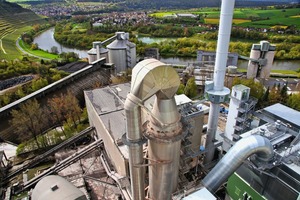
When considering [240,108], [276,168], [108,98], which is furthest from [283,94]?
[108,98]

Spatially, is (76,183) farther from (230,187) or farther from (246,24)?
(246,24)

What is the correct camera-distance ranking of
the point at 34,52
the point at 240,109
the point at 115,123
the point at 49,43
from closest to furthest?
the point at 240,109 < the point at 115,123 < the point at 34,52 < the point at 49,43

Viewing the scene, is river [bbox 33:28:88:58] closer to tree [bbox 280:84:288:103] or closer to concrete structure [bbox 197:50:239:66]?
concrete structure [bbox 197:50:239:66]

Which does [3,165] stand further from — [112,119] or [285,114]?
[285,114]

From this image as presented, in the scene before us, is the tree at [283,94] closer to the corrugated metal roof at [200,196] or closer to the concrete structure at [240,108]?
the concrete structure at [240,108]

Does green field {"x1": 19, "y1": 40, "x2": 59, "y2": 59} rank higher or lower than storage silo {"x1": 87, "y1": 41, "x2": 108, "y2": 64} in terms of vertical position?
lower

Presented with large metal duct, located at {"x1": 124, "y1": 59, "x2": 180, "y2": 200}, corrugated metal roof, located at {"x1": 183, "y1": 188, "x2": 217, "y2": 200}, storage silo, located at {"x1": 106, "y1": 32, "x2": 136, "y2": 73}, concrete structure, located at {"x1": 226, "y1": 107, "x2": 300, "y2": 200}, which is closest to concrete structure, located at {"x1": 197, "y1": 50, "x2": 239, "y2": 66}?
storage silo, located at {"x1": 106, "y1": 32, "x2": 136, "y2": 73}

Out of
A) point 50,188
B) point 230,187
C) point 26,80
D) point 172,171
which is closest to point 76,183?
point 50,188
